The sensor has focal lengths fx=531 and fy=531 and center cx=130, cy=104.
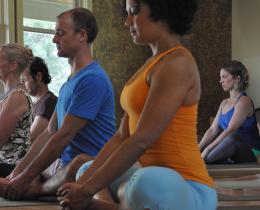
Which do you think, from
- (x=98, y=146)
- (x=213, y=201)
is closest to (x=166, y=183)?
(x=213, y=201)

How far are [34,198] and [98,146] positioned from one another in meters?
0.50

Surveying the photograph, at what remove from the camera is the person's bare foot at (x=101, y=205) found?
1.62m

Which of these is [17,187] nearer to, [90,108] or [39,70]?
[90,108]

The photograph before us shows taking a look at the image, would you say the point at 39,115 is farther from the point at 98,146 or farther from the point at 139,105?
the point at 139,105

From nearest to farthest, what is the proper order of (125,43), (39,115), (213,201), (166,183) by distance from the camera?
(166,183)
(213,201)
(39,115)
(125,43)

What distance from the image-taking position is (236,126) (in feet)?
14.9

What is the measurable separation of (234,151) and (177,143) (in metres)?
3.28

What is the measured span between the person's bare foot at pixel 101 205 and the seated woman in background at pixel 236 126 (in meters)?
2.94

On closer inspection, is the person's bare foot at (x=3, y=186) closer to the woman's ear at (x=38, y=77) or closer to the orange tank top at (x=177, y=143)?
the woman's ear at (x=38, y=77)

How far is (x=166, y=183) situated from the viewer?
131 centimetres

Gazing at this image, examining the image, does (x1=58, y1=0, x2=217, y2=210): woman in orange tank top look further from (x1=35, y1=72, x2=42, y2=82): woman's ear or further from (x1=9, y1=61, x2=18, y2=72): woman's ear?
(x1=35, y1=72, x2=42, y2=82): woman's ear

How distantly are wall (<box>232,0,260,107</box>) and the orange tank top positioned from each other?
6.09m

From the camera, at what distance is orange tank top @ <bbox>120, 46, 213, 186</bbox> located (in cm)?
137

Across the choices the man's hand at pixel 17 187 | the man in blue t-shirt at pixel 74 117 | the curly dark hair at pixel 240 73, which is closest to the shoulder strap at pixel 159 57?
the man in blue t-shirt at pixel 74 117
